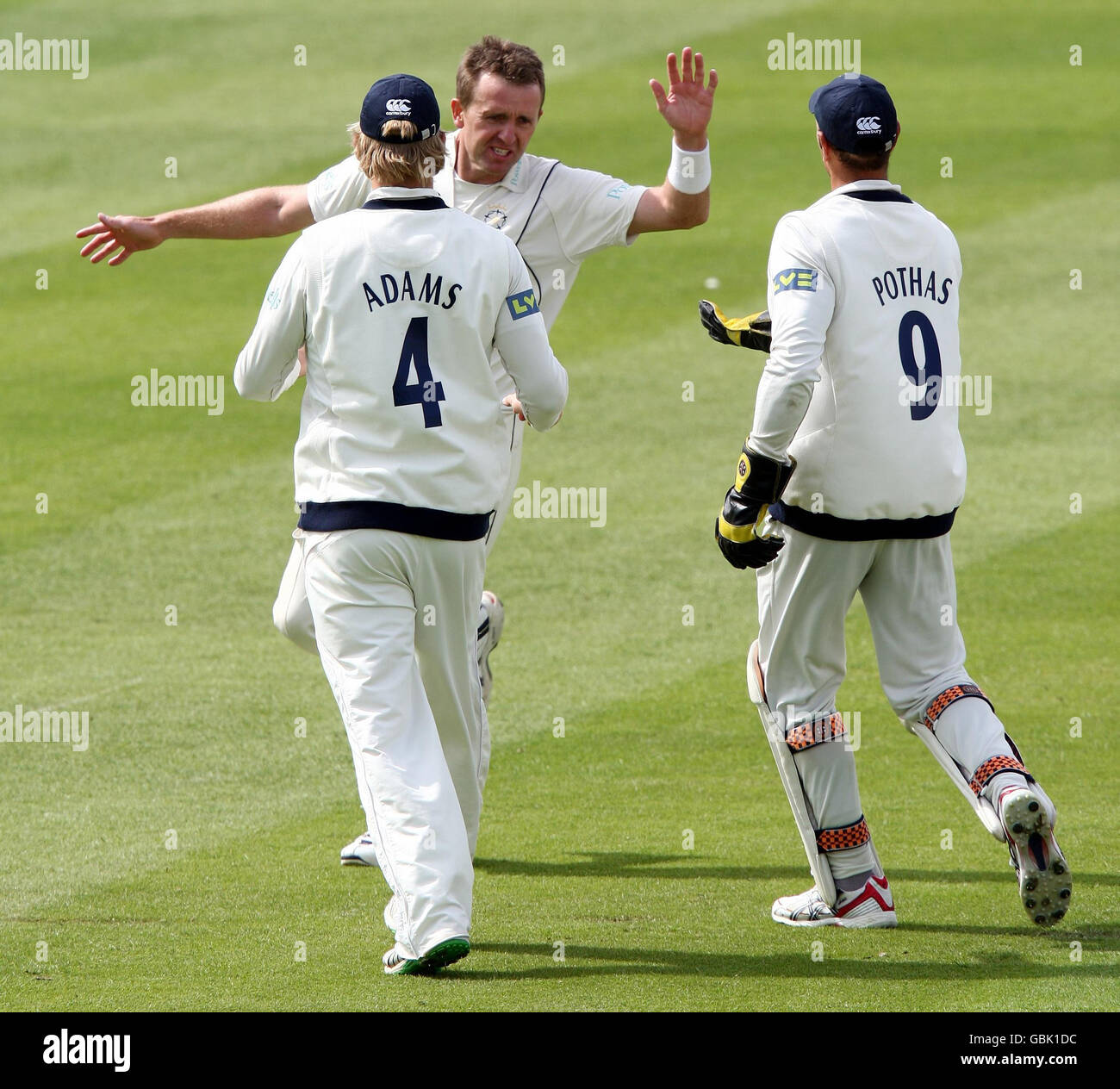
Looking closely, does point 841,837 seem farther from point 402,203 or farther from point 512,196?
point 512,196

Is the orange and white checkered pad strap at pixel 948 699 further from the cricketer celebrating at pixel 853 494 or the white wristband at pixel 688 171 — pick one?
Answer: the white wristband at pixel 688 171

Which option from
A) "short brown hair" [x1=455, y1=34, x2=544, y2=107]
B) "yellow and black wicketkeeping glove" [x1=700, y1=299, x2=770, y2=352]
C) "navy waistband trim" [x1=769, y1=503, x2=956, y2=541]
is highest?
"short brown hair" [x1=455, y1=34, x2=544, y2=107]

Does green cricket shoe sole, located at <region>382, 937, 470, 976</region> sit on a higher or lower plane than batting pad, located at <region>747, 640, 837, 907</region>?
lower

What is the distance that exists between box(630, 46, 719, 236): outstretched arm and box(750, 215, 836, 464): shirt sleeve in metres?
0.87

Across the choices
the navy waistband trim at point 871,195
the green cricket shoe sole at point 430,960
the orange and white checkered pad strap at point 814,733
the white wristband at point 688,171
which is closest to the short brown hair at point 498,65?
the white wristband at point 688,171

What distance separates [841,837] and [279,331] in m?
2.26

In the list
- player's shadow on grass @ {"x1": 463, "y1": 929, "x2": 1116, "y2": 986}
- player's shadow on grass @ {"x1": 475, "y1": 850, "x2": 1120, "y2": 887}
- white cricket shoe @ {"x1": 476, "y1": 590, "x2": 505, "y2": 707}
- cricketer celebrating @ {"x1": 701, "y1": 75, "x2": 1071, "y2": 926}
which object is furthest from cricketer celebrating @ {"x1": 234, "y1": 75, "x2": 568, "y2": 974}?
white cricket shoe @ {"x1": 476, "y1": 590, "x2": 505, "y2": 707}

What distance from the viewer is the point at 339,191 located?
6074 millimetres

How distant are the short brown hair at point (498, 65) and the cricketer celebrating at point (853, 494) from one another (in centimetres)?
104

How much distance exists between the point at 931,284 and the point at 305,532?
1.99 metres

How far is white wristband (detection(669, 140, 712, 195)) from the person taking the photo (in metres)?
6.13

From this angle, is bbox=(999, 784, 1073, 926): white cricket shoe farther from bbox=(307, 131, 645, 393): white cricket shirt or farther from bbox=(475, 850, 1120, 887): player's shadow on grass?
bbox=(307, 131, 645, 393): white cricket shirt

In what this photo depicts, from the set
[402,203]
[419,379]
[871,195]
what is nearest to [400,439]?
[419,379]

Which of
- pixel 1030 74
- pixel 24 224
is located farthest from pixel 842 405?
pixel 1030 74
